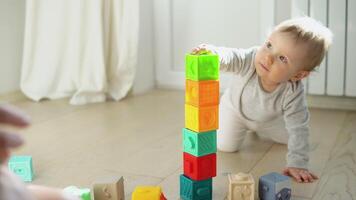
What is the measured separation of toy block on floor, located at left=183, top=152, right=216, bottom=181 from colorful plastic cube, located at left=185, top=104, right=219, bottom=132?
61 mm

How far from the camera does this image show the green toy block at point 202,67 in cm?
91

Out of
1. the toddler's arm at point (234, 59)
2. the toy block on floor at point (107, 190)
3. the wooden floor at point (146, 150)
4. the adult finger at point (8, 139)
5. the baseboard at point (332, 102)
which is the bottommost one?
the wooden floor at point (146, 150)

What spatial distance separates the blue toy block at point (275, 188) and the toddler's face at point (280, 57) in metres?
0.29

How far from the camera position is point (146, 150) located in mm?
1343

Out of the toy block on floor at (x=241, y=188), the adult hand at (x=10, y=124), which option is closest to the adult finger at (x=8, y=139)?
the adult hand at (x=10, y=124)

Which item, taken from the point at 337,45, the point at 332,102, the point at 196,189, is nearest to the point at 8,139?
the point at 196,189

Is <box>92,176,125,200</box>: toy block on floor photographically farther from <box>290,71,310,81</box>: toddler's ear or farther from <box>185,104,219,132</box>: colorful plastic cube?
<box>290,71,310,81</box>: toddler's ear

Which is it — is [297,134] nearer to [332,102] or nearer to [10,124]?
[332,102]

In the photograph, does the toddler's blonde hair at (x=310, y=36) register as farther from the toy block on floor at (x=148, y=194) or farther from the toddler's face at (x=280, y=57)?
the toy block on floor at (x=148, y=194)

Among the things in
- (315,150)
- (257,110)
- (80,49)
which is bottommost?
(315,150)

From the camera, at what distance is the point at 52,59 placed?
2049 mm

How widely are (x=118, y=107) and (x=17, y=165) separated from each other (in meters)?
0.81

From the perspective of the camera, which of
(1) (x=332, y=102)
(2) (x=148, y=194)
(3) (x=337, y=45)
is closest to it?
(2) (x=148, y=194)

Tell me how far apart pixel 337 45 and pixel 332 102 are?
0.82 ft
